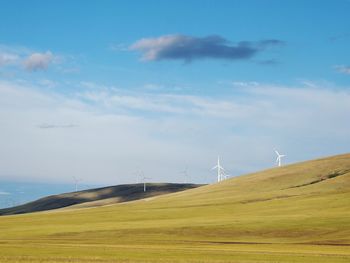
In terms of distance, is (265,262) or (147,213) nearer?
(265,262)

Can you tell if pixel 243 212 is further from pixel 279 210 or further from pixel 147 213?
pixel 147 213

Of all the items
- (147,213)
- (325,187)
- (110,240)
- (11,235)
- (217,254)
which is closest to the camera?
(217,254)

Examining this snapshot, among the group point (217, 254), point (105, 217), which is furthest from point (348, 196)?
point (217, 254)

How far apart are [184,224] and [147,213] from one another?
35.8 metres

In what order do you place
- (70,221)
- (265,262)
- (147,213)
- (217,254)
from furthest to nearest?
1. (147,213)
2. (70,221)
3. (217,254)
4. (265,262)

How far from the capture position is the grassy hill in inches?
2291

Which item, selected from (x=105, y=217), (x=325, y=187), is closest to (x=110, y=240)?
(x=105, y=217)

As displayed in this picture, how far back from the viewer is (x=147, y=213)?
146375 mm

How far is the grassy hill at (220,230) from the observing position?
5819cm

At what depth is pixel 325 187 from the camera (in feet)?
566

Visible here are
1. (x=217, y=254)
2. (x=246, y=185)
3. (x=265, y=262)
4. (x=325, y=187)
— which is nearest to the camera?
(x=265, y=262)

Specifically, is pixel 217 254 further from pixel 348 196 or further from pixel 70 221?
pixel 348 196

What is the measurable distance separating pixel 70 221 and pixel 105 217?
10.4 metres

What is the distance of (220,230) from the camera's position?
102 metres
